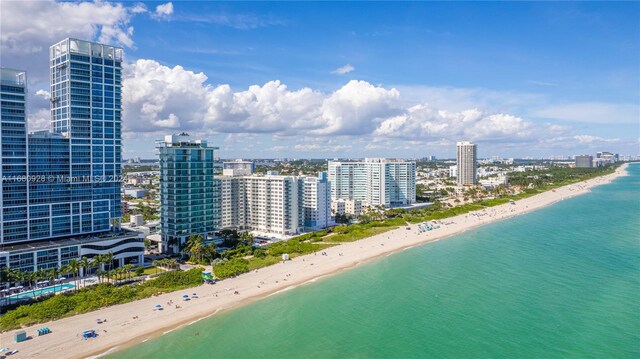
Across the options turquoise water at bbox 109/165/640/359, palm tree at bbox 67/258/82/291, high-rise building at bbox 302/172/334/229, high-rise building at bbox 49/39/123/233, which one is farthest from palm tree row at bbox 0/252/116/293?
high-rise building at bbox 302/172/334/229

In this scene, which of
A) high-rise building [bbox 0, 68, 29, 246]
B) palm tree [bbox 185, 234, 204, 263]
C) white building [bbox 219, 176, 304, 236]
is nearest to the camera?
high-rise building [bbox 0, 68, 29, 246]

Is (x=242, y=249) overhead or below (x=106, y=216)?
below

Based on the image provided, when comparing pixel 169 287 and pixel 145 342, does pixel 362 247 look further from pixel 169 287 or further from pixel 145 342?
pixel 145 342

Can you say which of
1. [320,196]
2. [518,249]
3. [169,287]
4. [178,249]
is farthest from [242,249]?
[518,249]

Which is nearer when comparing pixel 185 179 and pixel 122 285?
pixel 122 285

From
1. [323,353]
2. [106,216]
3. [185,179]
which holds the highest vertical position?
[185,179]

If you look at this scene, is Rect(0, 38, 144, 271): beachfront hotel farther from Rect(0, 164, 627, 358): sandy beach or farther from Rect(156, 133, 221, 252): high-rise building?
Rect(0, 164, 627, 358): sandy beach

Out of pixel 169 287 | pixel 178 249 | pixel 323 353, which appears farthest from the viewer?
pixel 178 249
